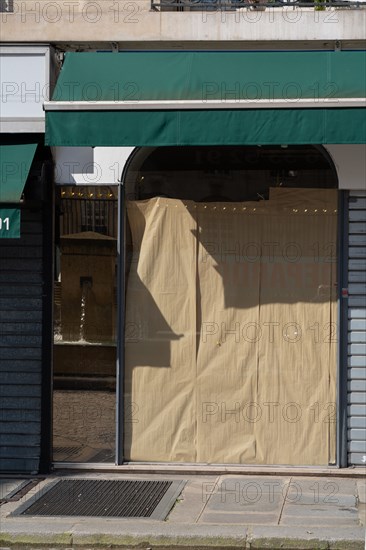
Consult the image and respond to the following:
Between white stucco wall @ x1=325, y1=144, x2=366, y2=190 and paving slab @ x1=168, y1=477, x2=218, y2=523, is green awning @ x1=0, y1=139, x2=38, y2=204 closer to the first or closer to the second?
white stucco wall @ x1=325, y1=144, x2=366, y2=190

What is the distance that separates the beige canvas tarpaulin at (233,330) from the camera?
11125 mm

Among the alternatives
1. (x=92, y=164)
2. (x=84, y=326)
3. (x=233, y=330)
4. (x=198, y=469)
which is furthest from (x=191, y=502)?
(x=92, y=164)

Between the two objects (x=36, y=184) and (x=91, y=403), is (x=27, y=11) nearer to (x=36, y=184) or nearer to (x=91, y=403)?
(x=36, y=184)

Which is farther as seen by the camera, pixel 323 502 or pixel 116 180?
pixel 116 180

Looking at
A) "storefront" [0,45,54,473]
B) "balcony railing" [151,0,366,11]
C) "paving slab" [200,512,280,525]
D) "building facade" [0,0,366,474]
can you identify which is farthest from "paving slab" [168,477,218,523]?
"balcony railing" [151,0,366,11]

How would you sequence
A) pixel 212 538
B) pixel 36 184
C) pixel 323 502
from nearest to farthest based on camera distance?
pixel 212 538 → pixel 323 502 → pixel 36 184

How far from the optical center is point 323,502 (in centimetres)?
976

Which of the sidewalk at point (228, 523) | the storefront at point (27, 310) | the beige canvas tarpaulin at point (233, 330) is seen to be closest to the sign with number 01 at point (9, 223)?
the storefront at point (27, 310)

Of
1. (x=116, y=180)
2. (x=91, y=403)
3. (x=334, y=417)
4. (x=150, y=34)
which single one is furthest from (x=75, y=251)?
(x=334, y=417)

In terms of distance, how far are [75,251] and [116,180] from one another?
2.87 ft

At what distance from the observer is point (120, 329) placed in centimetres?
1120

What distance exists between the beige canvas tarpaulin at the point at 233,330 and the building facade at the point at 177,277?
15mm

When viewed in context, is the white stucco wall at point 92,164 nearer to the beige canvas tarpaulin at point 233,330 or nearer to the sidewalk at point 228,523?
the beige canvas tarpaulin at point 233,330

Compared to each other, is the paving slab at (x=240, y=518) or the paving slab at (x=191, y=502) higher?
the paving slab at (x=240, y=518)
